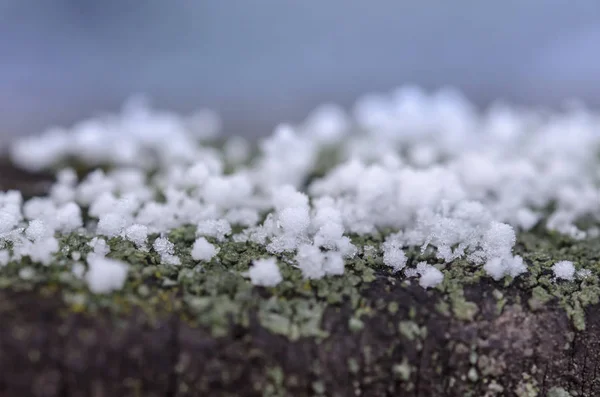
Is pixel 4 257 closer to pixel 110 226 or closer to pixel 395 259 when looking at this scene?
pixel 110 226

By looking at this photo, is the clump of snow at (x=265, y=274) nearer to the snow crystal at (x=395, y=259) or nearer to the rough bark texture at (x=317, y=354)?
the rough bark texture at (x=317, y=354)

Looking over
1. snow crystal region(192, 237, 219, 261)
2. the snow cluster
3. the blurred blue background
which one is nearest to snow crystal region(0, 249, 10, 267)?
the snow cluster

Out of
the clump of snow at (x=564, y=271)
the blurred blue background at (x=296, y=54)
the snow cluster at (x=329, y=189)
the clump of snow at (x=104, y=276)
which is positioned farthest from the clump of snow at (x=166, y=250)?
the blurred blue background at (x=296, y=54)

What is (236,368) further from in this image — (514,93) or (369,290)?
(514,93)

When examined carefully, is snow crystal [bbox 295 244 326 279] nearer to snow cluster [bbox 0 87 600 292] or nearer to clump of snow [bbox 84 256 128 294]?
snow cluster [bbox 0 87 600 292]

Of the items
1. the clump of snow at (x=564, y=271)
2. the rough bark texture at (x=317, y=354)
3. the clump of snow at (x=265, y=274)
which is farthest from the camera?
the clump of snow at (x=564, y=271)

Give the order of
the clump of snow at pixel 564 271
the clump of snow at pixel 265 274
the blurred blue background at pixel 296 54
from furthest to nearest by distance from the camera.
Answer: the blurred blue background at pixel 296 54, the clump of snow at pixel 564 271, the clump of snow at pixel 265 274

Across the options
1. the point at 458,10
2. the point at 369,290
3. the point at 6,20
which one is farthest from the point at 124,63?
the point at 369,290
